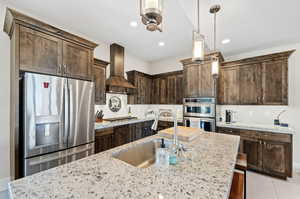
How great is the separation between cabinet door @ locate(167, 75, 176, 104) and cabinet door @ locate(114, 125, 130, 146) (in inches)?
68.5

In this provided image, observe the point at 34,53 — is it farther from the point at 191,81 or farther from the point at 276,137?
the point at 276,137

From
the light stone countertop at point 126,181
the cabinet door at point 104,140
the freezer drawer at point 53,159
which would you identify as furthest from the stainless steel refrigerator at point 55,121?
the light stone countertop at point 126,181

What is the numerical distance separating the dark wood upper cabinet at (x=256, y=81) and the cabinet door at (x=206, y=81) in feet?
1.11

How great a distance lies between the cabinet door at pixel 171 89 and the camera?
4445mm

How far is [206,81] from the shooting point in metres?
3.49

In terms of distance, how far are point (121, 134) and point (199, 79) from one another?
2.46 metres

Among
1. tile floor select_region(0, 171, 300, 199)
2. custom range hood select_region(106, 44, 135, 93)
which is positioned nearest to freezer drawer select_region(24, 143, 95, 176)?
tile floor select_region(0, 171, 300, 199)

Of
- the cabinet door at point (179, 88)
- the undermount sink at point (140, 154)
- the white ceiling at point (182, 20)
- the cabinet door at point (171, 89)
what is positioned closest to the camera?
the undermount sink at point (140, 154)

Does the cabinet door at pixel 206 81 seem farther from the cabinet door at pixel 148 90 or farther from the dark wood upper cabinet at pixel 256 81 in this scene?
the cabinet door at pixel 148 90

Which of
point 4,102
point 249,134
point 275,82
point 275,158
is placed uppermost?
point 275,82

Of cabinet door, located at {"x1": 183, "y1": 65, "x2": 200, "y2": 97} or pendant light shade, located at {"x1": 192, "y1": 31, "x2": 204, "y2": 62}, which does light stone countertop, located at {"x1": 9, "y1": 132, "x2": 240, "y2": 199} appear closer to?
pendant light shade, located at {"x1": 192, "y1": 31, "x2": 204, "y2": 62}

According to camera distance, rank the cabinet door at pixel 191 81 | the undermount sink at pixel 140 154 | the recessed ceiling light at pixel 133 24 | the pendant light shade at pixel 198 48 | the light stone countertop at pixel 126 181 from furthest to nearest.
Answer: the cabinet door at pixel 191 81 → the recessed ceiling light at pixel 133 24 → the pendant light shade at pixel 198 48 → the undermount sink at pixel 140 154 → the light stone countertop at pixel 126 181

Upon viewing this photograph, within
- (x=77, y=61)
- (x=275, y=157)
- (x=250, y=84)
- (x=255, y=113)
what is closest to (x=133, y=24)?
(x=77, y=61)

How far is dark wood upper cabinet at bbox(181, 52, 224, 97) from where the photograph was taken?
3438mm
